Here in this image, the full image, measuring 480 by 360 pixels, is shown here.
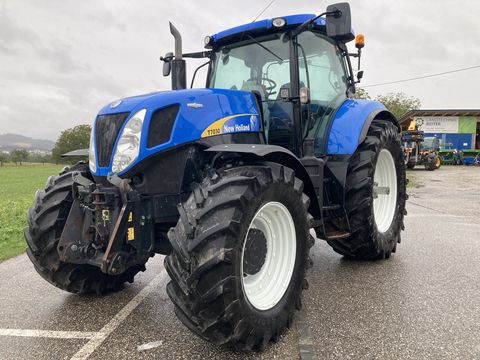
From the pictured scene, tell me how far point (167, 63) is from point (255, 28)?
4.26 feet

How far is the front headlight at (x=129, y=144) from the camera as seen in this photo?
9.19ft

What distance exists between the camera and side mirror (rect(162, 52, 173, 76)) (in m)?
4.59

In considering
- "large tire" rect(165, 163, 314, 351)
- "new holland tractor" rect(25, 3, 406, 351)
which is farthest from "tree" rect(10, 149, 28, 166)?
"large tire" rect(165, 163, 314, 351)

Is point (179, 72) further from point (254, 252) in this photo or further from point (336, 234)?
point (336, 234)

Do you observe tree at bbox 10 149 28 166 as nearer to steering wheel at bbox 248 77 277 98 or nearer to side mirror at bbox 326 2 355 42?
steering wheel at bbox 248 77 277 98

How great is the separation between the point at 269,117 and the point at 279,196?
4.33 ft

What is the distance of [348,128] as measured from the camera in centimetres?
411

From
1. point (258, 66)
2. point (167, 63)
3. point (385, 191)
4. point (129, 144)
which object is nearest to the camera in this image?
point (129, 144)

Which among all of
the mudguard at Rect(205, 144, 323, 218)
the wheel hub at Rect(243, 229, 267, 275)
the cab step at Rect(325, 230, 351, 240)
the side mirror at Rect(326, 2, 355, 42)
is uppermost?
the side mirror at Rect(326, 2, 355, 42)

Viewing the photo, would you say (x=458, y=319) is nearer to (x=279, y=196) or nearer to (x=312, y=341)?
(x=312, y=341)

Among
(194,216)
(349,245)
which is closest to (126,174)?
(194,216)

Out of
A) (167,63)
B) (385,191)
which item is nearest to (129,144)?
(167,63)

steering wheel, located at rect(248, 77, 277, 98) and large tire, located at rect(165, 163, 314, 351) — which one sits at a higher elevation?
steering wheel, located at rect(248, 77, 277, 98)

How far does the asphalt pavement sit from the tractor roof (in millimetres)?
2530
